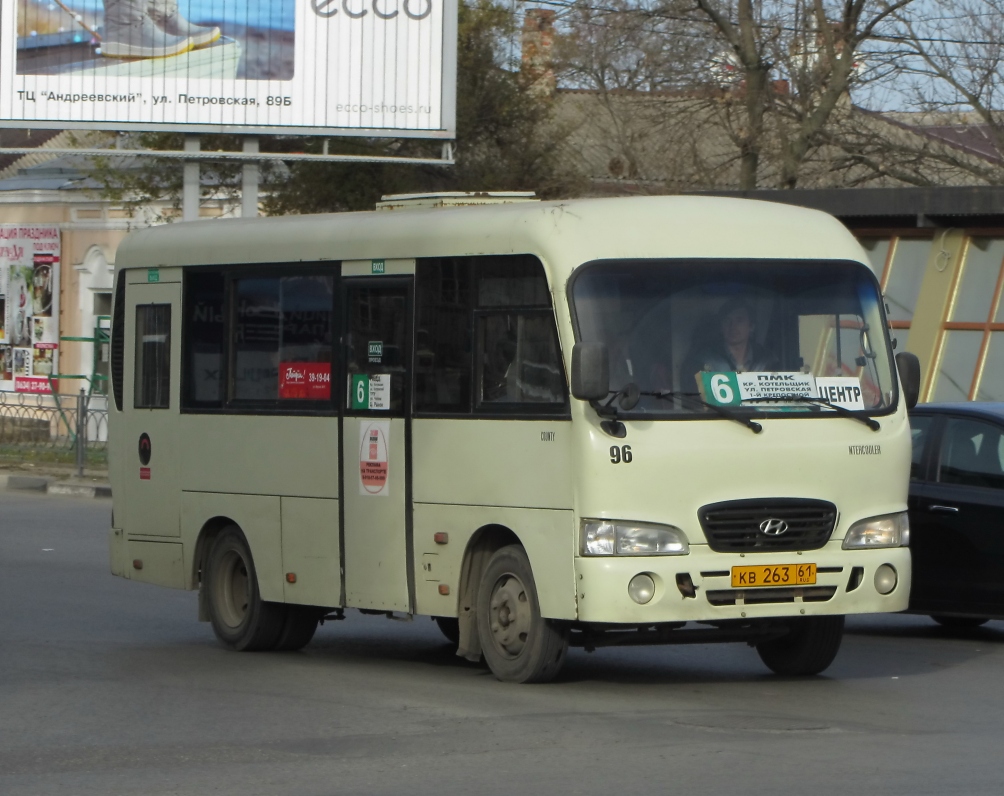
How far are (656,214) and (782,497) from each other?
1.65 m

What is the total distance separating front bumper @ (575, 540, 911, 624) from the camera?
925cm

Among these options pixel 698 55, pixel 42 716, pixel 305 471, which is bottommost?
pixel 42 716

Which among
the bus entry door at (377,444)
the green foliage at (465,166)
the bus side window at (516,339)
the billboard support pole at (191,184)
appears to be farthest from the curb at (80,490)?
the bus side window at (516,339)

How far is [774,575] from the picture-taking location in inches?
376

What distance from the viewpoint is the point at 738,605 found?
9500 millimetres

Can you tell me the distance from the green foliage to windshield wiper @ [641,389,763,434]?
24000 mm

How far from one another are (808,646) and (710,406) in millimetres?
1666

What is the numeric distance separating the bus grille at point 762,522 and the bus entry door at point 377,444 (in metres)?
1.94

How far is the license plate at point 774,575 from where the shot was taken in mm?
9469

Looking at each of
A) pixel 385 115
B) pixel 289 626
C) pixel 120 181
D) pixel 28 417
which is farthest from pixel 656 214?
pixel 120 181

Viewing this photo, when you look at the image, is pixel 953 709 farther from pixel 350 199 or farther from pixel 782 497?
pixel 350 199

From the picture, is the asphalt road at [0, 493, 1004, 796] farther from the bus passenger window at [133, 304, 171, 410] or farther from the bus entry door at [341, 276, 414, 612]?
the bus passenger window at [133, 304, 171, 410]

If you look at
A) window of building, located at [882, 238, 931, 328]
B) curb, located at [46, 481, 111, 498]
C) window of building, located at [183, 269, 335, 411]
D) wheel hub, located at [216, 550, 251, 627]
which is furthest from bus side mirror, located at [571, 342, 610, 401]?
curb, located at [46, 481, 111, 498]

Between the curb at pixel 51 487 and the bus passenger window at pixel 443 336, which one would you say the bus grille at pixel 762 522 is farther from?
the curb at pixel 51 487
